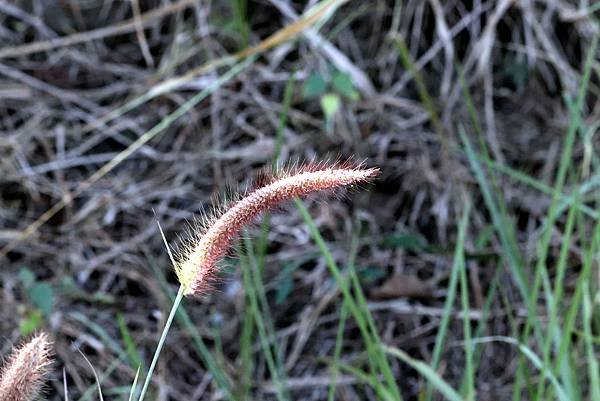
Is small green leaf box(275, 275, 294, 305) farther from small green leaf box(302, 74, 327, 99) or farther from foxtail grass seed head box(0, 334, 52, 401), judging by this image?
foxtail grass seed head box(0, 334, 52, 401)

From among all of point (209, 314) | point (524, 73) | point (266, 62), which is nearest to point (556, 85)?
point (524, 73)

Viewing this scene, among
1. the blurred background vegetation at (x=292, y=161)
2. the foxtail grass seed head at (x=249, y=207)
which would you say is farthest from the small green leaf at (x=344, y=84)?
the foxtail grass seed head at (x=249, y=207)

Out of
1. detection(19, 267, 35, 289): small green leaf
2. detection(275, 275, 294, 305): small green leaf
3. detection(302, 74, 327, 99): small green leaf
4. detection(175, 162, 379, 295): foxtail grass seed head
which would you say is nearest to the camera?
detection(175, 162, 379, 295): foxtail grass seed head

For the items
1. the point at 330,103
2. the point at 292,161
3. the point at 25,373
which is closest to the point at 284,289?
the point at 292,161

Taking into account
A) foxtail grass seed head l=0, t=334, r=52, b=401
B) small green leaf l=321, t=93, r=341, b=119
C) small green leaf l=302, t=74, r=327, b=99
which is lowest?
foxtail grass seed head l=0, t=334, r=52, b=401

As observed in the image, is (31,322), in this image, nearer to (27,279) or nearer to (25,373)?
(27,279)

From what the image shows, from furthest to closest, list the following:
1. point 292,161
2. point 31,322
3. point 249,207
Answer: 1. point 292,161
2. point 31,322
3. point 249,207

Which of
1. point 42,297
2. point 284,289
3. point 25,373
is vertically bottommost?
point 284,289

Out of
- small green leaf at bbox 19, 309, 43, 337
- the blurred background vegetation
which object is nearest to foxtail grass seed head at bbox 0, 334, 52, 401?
small green leaf at bbox 19, 309, 43, 337
